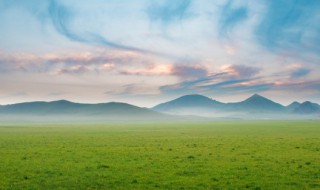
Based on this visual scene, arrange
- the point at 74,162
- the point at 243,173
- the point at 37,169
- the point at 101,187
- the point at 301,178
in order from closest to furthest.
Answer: the point at 101,187, the point at 301,178, the point at 243,173, the point at 37,169, the point at 74,162

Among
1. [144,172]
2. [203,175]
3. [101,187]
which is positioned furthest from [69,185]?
[203,175]

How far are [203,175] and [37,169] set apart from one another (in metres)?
11.1

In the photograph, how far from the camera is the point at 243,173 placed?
21031mm

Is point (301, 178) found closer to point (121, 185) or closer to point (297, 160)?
point (297, 160)

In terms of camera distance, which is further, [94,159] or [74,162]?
[94,159]

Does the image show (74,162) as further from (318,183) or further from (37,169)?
(318,183)

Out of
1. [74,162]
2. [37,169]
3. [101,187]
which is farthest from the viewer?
[74,162]

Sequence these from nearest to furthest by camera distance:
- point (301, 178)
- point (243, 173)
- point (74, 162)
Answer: point (301, 178) < point (243, 173) < point (74, 162)

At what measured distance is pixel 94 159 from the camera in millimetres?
27750

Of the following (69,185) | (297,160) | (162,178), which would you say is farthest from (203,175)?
(297,160)

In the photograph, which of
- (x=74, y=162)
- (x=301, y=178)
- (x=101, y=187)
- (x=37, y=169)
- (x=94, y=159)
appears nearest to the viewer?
(x=101, y=187)

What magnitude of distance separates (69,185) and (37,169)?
19.3ft

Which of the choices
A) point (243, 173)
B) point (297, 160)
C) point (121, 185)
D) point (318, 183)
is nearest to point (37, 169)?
point (121, 185)

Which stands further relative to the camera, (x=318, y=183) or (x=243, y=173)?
(x=243, y=173)
